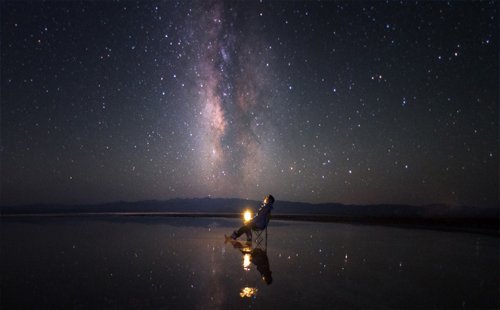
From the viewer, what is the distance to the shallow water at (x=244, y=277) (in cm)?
497

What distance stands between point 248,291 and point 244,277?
1.05 metres

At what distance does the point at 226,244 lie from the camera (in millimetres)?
11383

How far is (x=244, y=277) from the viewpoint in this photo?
639 cm

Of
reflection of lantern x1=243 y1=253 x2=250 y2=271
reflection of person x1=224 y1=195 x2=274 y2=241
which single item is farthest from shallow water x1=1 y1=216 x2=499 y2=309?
reflection of person x1=224 y1=195 x2=274 y2=241

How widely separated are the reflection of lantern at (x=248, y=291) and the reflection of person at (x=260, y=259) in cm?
56

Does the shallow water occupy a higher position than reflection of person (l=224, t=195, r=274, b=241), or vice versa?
reflection of person (l=224, t=195, r=274, b=241)

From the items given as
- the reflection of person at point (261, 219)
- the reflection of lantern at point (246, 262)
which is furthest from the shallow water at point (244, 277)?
the reflection of person at point (261, 219)

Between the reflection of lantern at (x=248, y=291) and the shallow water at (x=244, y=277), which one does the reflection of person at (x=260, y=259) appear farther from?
the reflection of lantern at (x=248, y=291)

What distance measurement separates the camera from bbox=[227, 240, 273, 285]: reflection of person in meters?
6.49

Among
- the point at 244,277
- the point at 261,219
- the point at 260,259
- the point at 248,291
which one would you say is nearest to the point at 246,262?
the point at 260,259

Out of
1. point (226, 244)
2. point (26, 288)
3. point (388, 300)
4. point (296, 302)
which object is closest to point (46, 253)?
point (26, 288)

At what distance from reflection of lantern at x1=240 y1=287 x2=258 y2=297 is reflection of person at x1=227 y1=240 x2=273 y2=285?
1.84ft

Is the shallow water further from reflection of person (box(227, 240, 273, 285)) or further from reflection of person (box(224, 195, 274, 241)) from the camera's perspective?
reflection of person (box(224, 195, 274, 241))

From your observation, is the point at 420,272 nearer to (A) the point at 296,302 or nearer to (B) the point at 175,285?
(A) the point at 296,302
